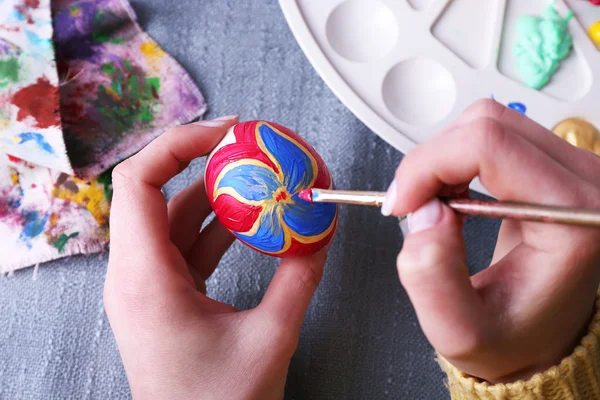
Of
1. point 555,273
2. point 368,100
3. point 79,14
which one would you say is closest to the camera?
point 555,273

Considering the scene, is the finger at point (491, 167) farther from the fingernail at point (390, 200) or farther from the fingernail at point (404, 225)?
the fingernail at point (404, 225)

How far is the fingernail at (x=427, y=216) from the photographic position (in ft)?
1.78

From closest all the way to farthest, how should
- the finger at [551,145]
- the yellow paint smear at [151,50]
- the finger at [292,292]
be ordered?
the finger at [551,145], the finger at [292,292], the yellow paint smear at [151,50]

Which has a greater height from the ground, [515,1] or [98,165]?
[515,1]

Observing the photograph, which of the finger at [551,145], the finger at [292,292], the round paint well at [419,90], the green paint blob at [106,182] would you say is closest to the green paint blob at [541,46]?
the round paint well at [419,90]

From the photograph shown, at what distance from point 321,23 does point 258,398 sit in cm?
65

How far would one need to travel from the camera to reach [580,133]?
920 millimetres

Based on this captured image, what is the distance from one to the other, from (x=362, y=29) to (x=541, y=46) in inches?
12.6

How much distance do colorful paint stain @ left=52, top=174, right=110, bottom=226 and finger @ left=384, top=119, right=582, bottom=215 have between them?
0.68 meters

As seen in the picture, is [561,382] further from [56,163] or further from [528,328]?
[56,163]

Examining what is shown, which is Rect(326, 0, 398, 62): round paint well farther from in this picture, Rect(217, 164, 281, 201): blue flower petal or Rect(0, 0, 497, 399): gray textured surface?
Rect(217, 164, 281, 201): blue flower petal

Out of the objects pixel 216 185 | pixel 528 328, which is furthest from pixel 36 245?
pixel 528 328

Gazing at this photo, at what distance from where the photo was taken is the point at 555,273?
554 mm

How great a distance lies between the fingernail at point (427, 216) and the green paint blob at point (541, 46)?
0.53 m
